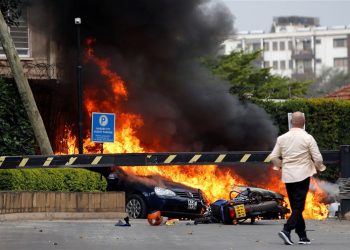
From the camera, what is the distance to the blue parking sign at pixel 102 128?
24234 millimetres

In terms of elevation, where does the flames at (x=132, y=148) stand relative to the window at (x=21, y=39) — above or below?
below

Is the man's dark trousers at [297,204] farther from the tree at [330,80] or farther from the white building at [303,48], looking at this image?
the white building at [303,48]

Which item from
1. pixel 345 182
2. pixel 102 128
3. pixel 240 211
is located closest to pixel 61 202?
pixel 240 211

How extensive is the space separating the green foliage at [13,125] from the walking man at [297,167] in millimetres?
14766

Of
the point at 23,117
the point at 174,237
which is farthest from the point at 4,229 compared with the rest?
the point at 23,117

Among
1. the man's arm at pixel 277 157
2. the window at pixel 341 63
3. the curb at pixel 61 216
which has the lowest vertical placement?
the curb at pixel 61 216

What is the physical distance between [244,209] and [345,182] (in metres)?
2.20

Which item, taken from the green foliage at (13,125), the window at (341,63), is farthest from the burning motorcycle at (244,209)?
the window at (341,63)

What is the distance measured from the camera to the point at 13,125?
26.8m

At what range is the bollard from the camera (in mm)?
17703

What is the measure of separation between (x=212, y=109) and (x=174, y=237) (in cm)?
1624

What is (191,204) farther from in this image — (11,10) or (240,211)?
(11,10)

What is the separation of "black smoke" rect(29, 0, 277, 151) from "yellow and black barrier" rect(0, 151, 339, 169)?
28.0ft

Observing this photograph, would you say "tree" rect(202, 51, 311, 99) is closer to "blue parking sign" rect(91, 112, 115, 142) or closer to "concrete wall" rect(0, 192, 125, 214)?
"blue parking sign" rect(91, 112, 115, 142)
